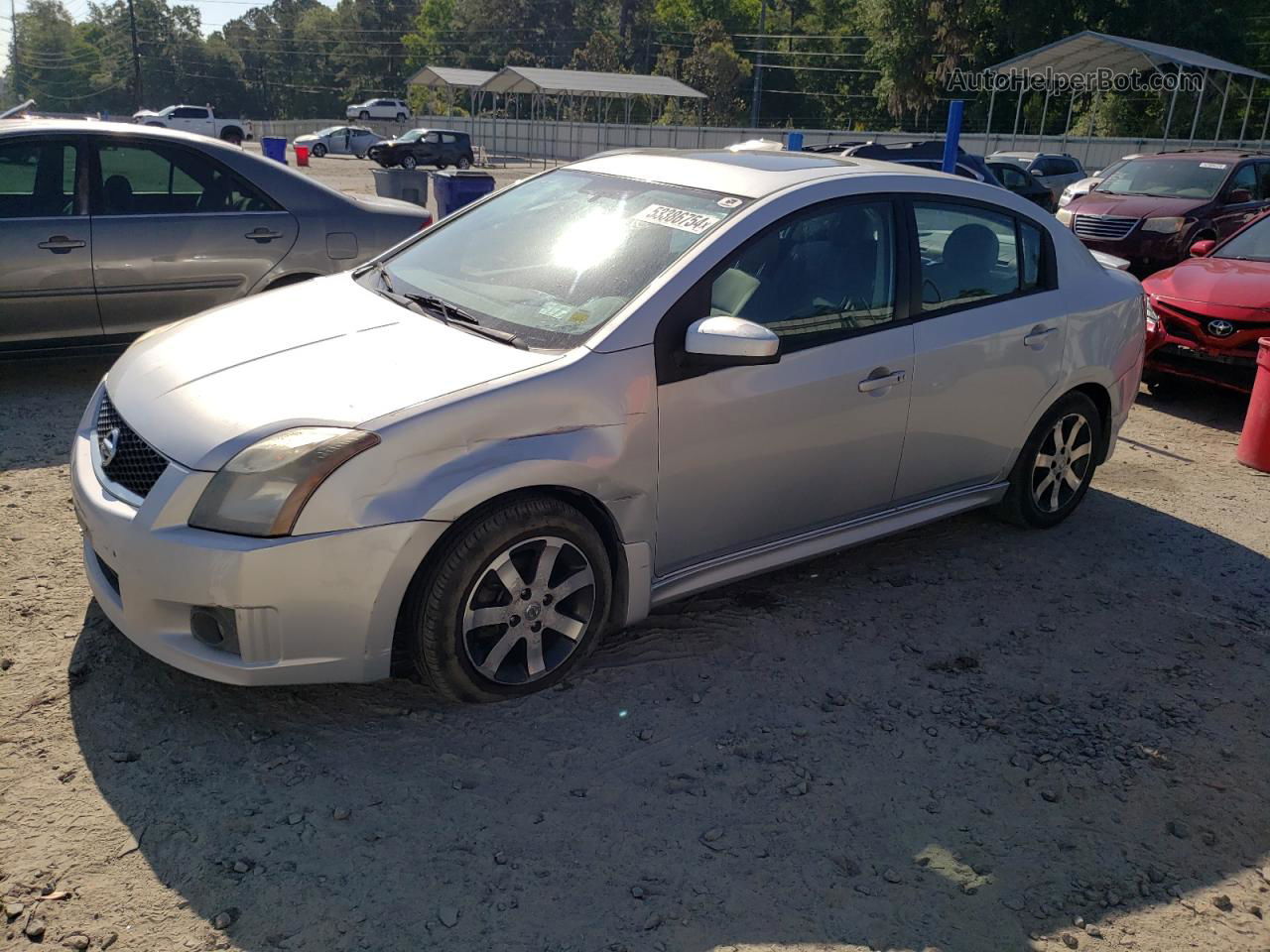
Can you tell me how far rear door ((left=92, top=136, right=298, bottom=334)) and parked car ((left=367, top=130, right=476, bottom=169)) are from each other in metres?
36.6

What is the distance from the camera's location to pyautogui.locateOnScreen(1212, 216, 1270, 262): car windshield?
821cm

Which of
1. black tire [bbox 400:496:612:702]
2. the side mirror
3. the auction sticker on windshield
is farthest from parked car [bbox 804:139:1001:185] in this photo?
black tire [bbox 400:496:612:702]

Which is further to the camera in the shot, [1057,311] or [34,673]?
[1057,311]

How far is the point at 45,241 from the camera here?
19.8 feet

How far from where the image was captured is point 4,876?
8.64 feet

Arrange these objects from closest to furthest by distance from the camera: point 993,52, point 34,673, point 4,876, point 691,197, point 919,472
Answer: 1. point 4,876
2. point 34,673
3. point 691,197
4. point 919,472
5. point 993,52

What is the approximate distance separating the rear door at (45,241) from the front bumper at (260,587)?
3542 millimetres

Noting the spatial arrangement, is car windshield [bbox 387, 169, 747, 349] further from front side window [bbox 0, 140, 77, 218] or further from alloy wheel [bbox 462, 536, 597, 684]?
front side window [bbox 0, 140, 77, 218]

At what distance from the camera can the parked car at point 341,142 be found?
48.8m

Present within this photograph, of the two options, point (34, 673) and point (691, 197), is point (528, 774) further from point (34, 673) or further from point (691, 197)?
point (691, 197)

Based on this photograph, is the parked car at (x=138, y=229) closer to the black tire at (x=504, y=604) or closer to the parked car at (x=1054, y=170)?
the black tire at (x=504, y=604)

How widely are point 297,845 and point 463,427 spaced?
1.23 m

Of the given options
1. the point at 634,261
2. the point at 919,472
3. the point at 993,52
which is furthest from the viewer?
the point at 993,52

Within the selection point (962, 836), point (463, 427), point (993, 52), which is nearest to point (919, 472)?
point (962, 836)
